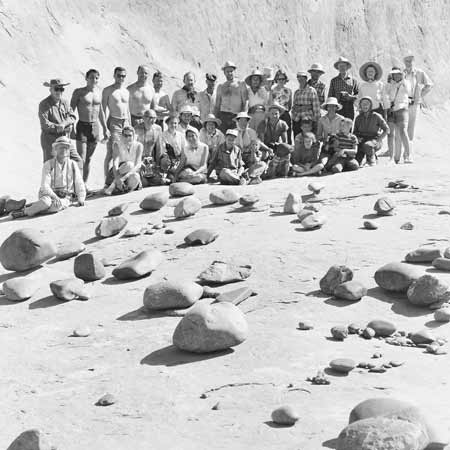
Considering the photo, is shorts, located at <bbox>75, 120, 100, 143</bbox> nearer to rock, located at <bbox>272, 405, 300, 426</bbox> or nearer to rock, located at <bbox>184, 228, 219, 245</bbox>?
rock, located at <bbox>184, 228, 219, 245</bbox>

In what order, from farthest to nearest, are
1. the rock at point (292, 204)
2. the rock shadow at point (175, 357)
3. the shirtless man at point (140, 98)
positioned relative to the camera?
the shirtless man at point (140, 98)
the rock at point (292, 204)
the rock shadow at point (175, 357)

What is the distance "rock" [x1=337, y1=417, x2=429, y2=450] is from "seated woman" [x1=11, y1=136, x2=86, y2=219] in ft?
20.5

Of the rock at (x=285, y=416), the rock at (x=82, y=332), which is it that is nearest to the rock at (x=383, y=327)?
the rock at (x=285, y=416)

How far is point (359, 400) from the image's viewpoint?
4926mm

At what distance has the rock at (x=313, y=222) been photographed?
8258 mm

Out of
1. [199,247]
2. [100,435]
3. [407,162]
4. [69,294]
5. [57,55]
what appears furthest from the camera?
[57,55]

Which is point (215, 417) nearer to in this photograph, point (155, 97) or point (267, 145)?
point (267, 145)

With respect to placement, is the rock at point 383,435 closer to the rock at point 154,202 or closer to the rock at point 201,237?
the rock at point 201,237

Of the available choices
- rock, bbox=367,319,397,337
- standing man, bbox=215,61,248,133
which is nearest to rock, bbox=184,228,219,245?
rock, bbox=367,319,397,337

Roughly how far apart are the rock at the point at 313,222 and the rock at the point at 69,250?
2.13 m

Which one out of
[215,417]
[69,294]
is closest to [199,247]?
[69,294]

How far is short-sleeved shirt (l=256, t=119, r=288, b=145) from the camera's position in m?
11.1

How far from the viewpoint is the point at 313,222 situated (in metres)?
8.27

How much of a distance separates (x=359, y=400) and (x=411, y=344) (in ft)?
3.35
